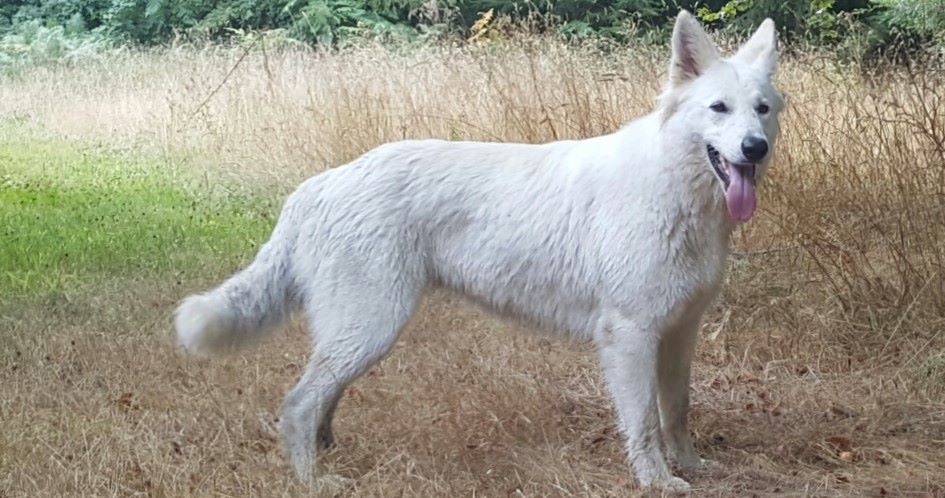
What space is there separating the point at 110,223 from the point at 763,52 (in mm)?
5374

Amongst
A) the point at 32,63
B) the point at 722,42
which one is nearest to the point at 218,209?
the point at 722,42

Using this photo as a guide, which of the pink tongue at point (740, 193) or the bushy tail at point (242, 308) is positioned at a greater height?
the pink tongue at point (740, 193)

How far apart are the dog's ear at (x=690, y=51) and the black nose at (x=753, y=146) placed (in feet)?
1.14

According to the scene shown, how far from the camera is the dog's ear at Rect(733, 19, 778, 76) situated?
3738mm

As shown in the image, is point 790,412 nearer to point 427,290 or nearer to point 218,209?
point 427,290

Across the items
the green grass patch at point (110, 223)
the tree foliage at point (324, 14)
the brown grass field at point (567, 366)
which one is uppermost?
the brown grass field at point (567, 366)

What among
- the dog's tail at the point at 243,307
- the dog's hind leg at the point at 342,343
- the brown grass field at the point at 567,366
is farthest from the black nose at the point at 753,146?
the dog's tail at the point at 243,307

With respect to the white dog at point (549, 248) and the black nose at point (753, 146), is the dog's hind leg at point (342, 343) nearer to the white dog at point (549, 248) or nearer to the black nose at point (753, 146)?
the white dog at point (549, 248)

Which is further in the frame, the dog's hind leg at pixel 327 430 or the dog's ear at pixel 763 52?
the dog's hind leg at pixel 327 430

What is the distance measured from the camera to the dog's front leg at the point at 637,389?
372 cm

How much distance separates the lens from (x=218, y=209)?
27.5 feet

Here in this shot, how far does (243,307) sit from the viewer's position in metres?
3.88

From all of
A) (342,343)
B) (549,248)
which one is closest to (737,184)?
(549,248)

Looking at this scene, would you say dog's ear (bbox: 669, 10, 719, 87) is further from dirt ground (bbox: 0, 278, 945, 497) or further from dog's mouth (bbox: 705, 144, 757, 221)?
dirt ground (bbox: 0, 278, 945, 497)
